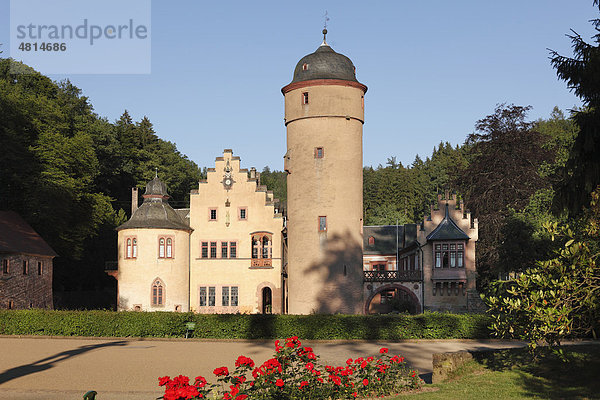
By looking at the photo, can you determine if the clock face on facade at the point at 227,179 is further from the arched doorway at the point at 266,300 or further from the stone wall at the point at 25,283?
the stone wall at the point at 25,283

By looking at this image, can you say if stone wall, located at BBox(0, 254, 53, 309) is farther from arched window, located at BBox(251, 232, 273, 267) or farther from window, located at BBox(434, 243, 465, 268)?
window, located at BBox(434, 243, 465, 268)

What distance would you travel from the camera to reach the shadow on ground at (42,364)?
63.1 ft

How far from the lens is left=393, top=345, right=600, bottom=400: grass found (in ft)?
48.7

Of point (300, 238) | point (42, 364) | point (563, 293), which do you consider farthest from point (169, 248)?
point (563, 293)

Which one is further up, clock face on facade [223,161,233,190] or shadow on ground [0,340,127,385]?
clock face on facade [223,161,233,190]

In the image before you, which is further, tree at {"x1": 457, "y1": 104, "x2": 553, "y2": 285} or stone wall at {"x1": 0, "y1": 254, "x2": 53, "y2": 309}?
tree at {"x1": 457, "y1": 104, "x2": 553, "y2": 285}

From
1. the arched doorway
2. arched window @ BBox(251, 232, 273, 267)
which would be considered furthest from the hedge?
the arched doorway

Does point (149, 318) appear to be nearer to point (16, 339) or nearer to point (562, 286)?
point (16, 339)

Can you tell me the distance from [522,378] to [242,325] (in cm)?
1571

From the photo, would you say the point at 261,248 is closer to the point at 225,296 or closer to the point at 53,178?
the point at 225,296

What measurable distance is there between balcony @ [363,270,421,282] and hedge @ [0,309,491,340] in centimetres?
1273

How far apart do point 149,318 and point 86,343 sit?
10.7 ft

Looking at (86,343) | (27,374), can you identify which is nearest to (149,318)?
(86,343)

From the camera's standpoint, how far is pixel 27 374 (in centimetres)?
1936
